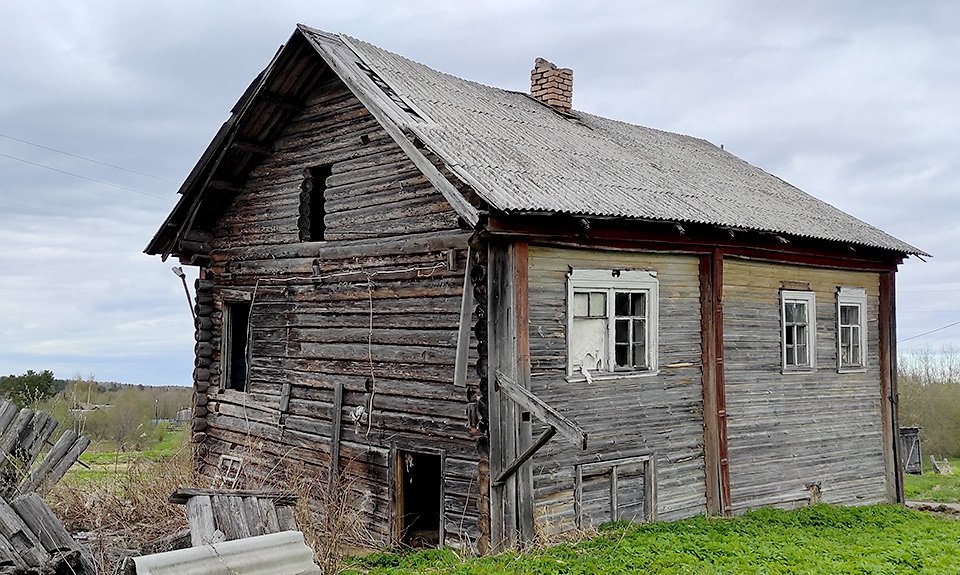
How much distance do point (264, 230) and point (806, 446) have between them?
32.4ft

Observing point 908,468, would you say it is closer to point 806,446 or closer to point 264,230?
point 806,446

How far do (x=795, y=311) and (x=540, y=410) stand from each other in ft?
23.4

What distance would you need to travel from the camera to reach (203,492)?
8281 mm

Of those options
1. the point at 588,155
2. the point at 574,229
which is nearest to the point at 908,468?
the point at 588,155

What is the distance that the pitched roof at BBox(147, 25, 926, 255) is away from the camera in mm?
10562

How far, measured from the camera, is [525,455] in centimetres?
989

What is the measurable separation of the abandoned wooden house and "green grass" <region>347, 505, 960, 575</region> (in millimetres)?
592

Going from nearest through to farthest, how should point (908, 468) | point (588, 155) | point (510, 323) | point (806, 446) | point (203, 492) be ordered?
point (203, 492) → point (510, 323) → point (588, 155) → point (806, 446) → point (908, 468)

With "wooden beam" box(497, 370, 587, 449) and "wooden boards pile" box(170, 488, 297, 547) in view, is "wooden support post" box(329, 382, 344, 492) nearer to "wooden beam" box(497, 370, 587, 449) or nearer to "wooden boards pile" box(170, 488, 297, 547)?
"wooden beam" box(497, 370, 587, 449)

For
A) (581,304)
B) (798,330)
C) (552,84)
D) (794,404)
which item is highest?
(552,84)

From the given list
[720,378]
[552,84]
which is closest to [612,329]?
[720,378]

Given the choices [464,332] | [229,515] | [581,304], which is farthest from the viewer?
[581,304]

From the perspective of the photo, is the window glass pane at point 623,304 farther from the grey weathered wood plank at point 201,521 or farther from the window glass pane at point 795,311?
the grey weathered wood plank at point 201,521

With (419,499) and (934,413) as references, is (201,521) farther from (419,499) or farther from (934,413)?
(934,413)
